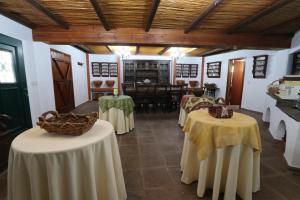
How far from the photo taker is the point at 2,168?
2.16 m

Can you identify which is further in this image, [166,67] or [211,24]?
[166,67]

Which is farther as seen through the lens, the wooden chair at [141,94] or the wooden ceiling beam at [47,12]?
the wooden chair at [141,94]

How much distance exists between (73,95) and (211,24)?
201 inches

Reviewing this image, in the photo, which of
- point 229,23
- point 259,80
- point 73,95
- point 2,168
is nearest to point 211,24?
point 229,23

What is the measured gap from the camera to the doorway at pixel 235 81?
653 centimetres

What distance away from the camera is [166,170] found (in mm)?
2166

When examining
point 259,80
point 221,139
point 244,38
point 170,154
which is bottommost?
point 170,154

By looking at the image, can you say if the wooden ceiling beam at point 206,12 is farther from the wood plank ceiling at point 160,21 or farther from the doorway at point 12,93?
the doorway at point 12,93

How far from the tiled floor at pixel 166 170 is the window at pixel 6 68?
1461mm

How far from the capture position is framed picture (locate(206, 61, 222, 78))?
7441 mm

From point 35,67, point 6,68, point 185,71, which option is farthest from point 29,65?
point 185,71

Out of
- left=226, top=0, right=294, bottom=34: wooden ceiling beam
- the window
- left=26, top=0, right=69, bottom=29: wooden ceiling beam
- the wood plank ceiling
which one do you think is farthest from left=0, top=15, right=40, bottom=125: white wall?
left=226, top=0, right=294, bottom=34: wooden ceiling beam

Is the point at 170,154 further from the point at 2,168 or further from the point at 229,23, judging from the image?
the point at 229,23

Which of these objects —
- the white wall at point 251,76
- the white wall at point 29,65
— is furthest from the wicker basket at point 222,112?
the white wall at point 251,76
